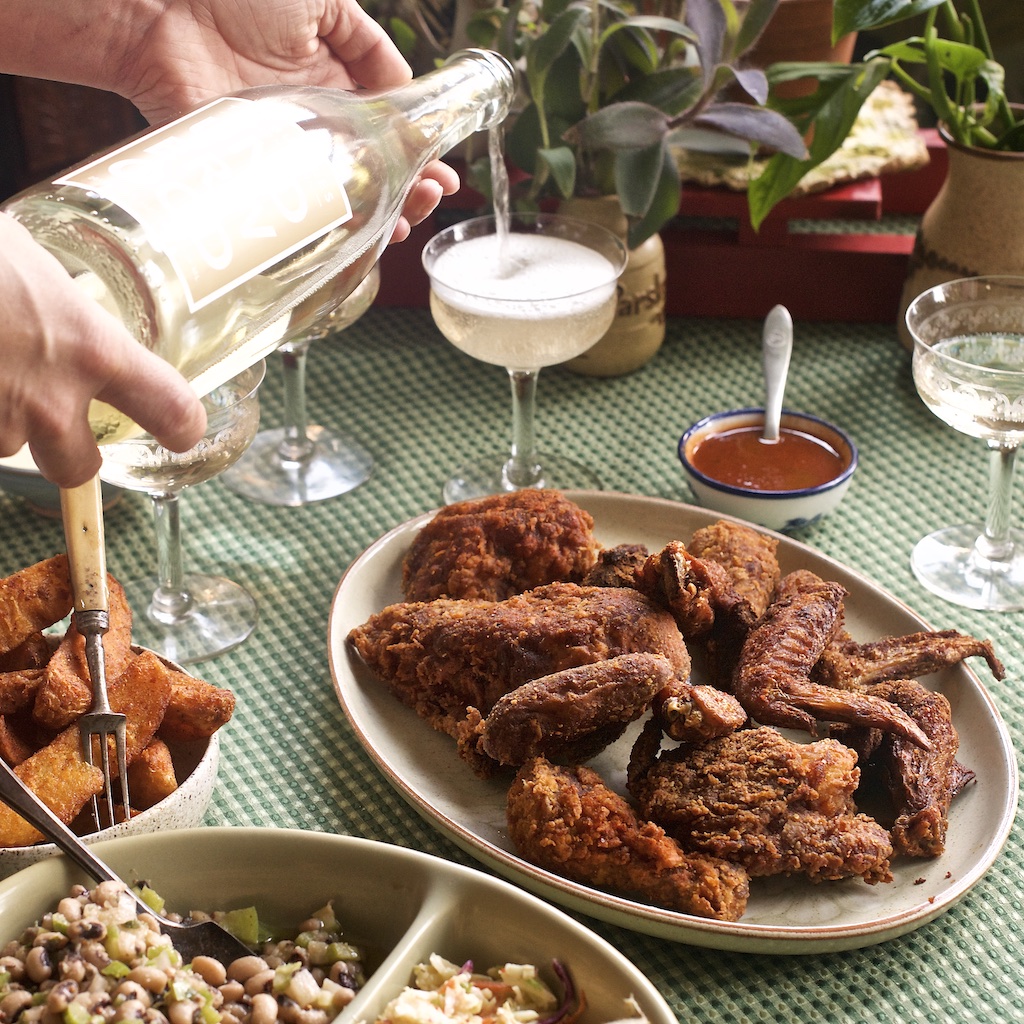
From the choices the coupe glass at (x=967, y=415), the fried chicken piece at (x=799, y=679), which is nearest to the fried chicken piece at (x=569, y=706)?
the fried chicken piece at (x=799, y=679)

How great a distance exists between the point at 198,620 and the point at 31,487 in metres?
0.36

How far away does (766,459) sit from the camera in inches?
85.6

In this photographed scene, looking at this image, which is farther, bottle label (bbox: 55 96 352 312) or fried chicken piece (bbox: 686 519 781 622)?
fried chicken piece (bbox: 686 519 781 622)

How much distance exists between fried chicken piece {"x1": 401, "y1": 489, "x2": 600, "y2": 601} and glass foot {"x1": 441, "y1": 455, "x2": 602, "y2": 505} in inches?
13.2

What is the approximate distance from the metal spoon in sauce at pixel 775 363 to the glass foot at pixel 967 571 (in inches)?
13.0

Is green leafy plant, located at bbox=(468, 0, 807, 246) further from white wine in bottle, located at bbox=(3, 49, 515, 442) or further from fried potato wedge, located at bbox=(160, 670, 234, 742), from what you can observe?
fried potato wedge, located at bbox=(160, 670, 234, 742)

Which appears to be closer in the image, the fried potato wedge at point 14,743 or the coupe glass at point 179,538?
the fried potato wedge at point 14,743

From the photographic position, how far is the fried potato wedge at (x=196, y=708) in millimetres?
1431

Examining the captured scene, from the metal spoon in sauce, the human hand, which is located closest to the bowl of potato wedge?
the human hand

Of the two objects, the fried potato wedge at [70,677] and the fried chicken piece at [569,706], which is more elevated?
the fried potato wedge at [70,677]

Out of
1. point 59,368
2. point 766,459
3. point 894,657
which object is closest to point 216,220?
point 59,368

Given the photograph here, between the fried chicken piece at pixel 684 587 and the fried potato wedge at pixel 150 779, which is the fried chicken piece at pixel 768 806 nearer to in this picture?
the fried chicken piece at pixel 684 587

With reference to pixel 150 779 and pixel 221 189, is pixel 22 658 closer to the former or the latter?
pixel 150 779

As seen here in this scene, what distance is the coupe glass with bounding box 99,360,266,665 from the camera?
1644 mm
